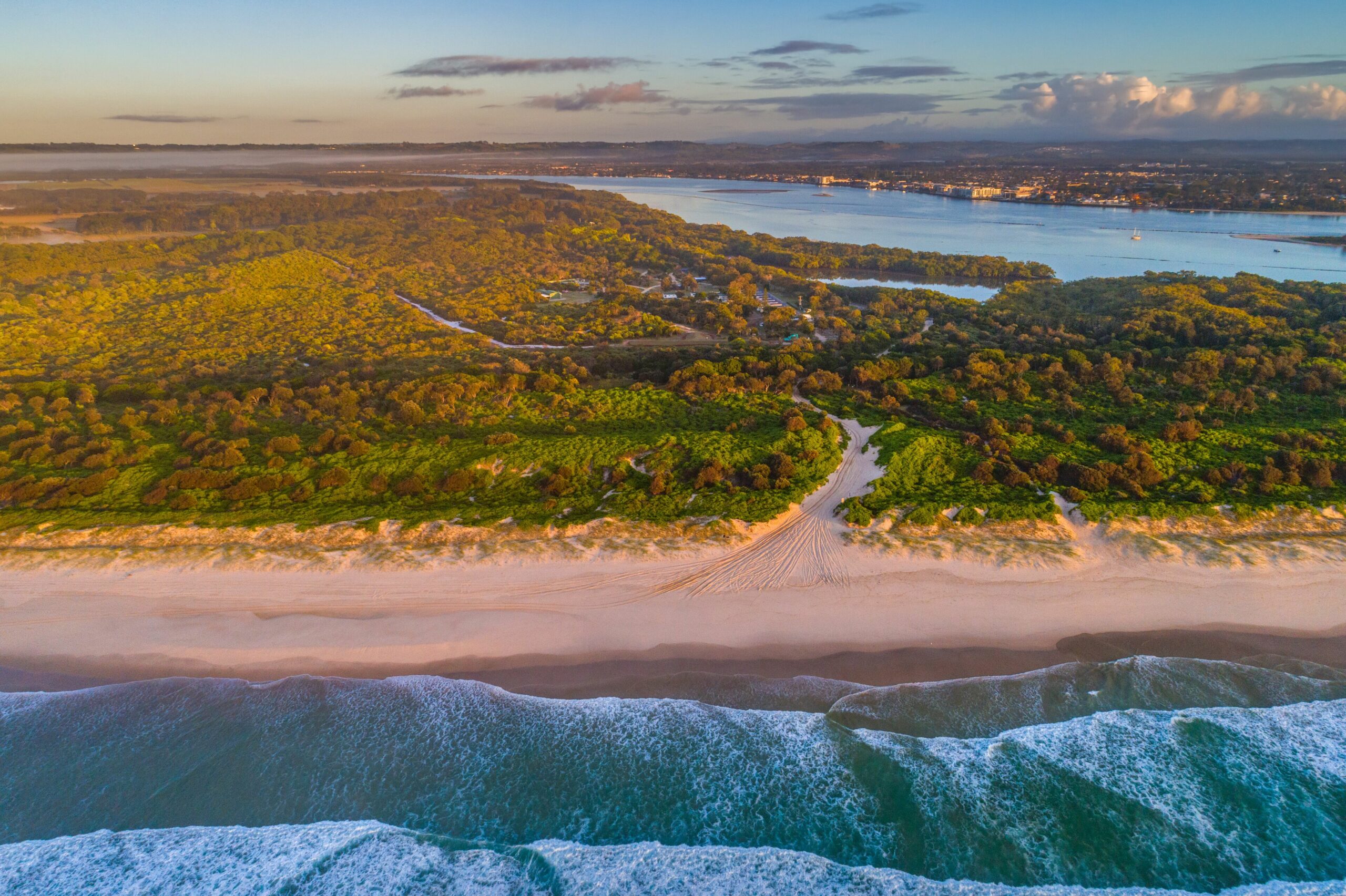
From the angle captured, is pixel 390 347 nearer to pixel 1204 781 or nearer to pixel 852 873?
pixel 852 873

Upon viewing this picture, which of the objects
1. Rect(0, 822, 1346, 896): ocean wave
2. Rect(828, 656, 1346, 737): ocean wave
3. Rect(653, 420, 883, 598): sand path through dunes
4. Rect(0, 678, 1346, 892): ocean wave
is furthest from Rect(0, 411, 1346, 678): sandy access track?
Rect(0, 822, 1346, 896): ocean wave

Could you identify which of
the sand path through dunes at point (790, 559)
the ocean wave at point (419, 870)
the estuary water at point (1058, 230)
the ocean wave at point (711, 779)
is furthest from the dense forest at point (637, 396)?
the estuary water at point (1058, 230)

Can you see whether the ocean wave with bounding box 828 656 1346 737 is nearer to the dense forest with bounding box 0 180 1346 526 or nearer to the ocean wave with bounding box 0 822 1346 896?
the ocean wave with bounding box 0 822 1346 896

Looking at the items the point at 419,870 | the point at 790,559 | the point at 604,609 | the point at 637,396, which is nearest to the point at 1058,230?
the point at 637,396

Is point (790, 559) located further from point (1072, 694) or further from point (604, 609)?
point (1072, 694)

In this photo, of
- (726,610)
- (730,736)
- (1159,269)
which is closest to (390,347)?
(726,610)

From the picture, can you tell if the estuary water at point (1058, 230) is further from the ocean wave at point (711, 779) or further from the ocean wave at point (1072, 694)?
the ocean wave at point (711, 779)
